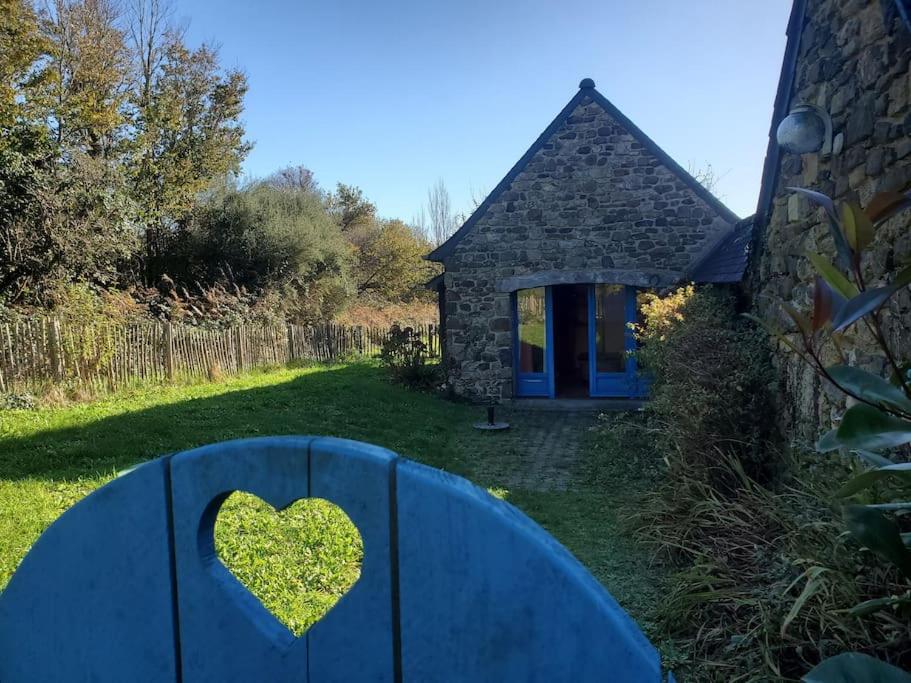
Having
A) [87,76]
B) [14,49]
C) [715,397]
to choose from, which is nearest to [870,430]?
[715,397]

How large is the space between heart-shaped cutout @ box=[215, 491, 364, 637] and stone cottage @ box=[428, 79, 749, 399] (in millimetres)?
6958

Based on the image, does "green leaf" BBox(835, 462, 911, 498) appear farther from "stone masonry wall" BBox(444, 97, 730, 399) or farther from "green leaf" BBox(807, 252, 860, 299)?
"stone masonry wall" BBox(444, 97, 730, 399)

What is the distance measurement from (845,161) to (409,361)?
9.92 meters

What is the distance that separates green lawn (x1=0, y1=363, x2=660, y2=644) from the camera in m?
4.11

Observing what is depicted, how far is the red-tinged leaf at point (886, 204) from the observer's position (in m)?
1.62

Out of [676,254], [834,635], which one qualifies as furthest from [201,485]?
[676,254]

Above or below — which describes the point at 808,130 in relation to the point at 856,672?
above

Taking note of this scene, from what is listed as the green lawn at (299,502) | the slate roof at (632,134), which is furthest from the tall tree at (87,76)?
the slate roof at (632,134)

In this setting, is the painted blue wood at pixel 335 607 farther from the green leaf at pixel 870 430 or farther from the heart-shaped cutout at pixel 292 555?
the heart-shaped cutout at pixel 292 555

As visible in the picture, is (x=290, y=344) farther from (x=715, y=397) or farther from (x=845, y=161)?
(x=845, y=161)

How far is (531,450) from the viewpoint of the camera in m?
8.41

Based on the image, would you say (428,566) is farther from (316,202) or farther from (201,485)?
(316,202)

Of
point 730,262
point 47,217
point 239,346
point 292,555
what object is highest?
point 47,217

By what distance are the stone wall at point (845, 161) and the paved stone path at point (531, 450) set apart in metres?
2.82
